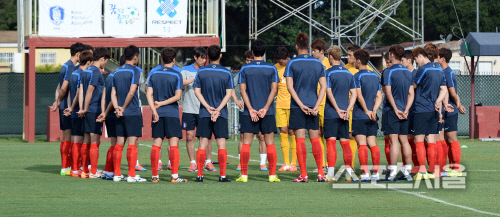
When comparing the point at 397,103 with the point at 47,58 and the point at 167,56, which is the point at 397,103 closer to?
the point at 167,56

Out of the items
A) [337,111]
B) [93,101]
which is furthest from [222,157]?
[93,101]

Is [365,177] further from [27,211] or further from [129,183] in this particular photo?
[27,211]

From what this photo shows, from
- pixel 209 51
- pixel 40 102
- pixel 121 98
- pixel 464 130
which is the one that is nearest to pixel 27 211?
pixel 121 98

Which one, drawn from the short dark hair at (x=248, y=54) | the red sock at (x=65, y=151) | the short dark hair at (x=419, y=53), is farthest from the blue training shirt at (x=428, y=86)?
the red sock at (x=65, y=151)

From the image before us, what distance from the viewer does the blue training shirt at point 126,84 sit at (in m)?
10.4

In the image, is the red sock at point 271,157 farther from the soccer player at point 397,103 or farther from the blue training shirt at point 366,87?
the soccer player at point 397,103

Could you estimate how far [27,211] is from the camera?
7.72m

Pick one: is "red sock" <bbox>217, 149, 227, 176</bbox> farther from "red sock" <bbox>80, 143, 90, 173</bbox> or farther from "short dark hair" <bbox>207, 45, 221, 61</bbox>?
"red sock" <bbox>80, 143, 90, 173</bbox>

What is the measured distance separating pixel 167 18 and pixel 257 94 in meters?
11.9

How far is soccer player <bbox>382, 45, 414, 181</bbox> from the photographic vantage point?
410 inches

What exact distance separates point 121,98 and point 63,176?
202 centimetres

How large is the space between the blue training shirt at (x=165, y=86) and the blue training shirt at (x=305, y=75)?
1.62 m

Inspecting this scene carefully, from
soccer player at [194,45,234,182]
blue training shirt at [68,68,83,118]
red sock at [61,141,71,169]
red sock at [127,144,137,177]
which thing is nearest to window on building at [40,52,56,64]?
red sock at [61,141,71,169]

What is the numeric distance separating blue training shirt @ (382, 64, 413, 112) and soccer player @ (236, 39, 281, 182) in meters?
1.65
